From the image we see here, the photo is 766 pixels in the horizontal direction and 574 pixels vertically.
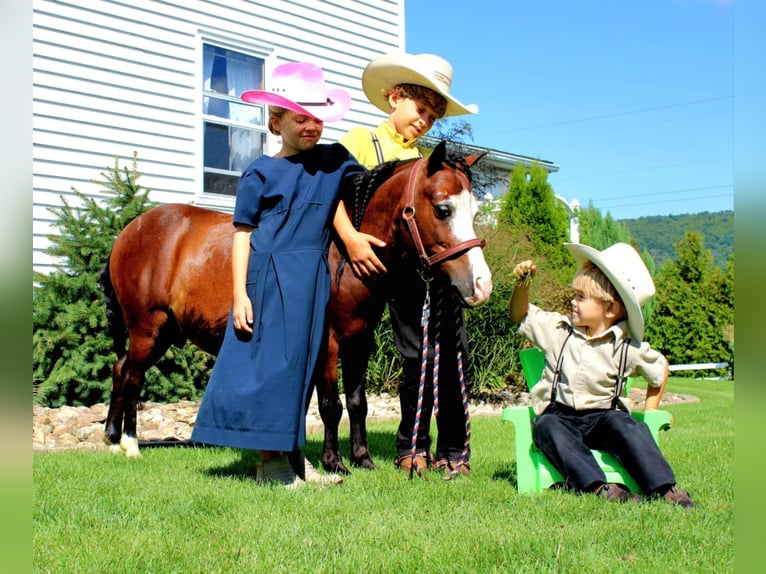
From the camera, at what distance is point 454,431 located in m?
4.42

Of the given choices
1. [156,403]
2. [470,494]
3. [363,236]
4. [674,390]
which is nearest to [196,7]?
[156,403]

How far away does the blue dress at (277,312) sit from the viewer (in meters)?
3.57

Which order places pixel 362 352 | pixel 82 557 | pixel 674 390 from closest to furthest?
pixel 82 557
pixel 362 352
pixel 674 390

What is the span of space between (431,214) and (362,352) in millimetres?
1003

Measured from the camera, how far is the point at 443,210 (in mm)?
3615

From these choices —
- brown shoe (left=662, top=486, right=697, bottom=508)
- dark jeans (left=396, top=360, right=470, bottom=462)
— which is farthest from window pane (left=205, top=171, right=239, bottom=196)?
brown shoe (left=662, top=486, right=697, bottom=508)

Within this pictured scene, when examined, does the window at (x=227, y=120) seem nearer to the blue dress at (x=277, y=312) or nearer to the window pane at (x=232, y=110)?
the window pane at (x=232, y=110)

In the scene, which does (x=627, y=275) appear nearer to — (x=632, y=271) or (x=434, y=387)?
(x=632, y=271)

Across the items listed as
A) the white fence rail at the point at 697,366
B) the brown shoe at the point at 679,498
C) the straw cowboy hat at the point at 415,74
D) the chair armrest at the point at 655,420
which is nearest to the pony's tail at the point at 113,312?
the straw cowboy hat at the point at 415,74

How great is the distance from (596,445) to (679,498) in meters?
0.50

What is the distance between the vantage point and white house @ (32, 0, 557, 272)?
28.3 ft

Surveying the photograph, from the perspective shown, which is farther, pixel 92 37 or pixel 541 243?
pixel 541 243
